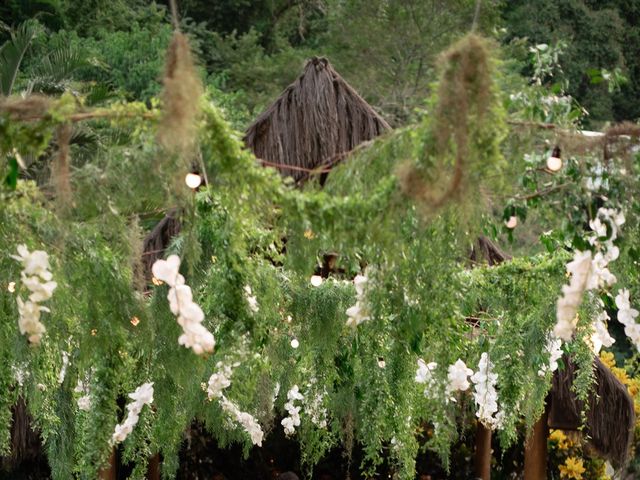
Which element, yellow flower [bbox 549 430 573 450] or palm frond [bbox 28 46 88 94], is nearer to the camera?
yellow flower [bbox 549 430 573 450]

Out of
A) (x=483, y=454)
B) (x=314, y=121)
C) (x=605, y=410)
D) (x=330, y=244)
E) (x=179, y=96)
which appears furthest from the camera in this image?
(x=483, y=454)

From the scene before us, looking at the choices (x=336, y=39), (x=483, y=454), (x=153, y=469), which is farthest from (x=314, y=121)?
(x=336, y=39)

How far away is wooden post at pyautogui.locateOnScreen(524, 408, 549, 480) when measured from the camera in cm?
850

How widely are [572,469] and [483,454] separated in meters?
1.32

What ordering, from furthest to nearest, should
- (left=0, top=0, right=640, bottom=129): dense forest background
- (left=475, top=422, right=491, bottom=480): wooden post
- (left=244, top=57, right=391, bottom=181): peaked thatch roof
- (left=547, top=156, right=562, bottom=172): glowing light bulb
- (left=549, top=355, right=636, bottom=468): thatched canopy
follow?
1. (left=0, top=0, right=640, bottom=129): dense forest background
2. (left=475, top=422, right=491, bottom=480): wooden post
3. (left=549, top=355, right=636, bottom=468): thatched canopy
4. (left=244, top=57, right=391, bottom=181): peaked thatch roof
5. (left=547, top=156, right=562, bottom=172): glowing light bulb

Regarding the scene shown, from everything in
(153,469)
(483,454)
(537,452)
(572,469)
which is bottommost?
(572,469)

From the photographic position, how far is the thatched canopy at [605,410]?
8.01m

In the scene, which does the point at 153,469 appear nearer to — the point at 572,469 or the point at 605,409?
the point at 605,409

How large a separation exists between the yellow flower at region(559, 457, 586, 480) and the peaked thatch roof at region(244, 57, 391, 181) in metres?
3.97

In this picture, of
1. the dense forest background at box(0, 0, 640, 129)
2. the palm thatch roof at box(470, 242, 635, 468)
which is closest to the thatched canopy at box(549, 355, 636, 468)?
the palm thatch roof at box(470, 242, 635, 468)

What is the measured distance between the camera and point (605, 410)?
8086 millimetres

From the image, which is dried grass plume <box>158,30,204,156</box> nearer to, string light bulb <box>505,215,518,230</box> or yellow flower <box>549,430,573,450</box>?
string light bulb <box>505,215,518,230</box>

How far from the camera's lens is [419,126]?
12.4 ft

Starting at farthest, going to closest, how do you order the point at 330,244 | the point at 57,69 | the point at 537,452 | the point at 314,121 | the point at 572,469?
the point at 57,69 → the point at 572,469 → the point at 537,452 → the point at 314,121 → the point at 330,244
